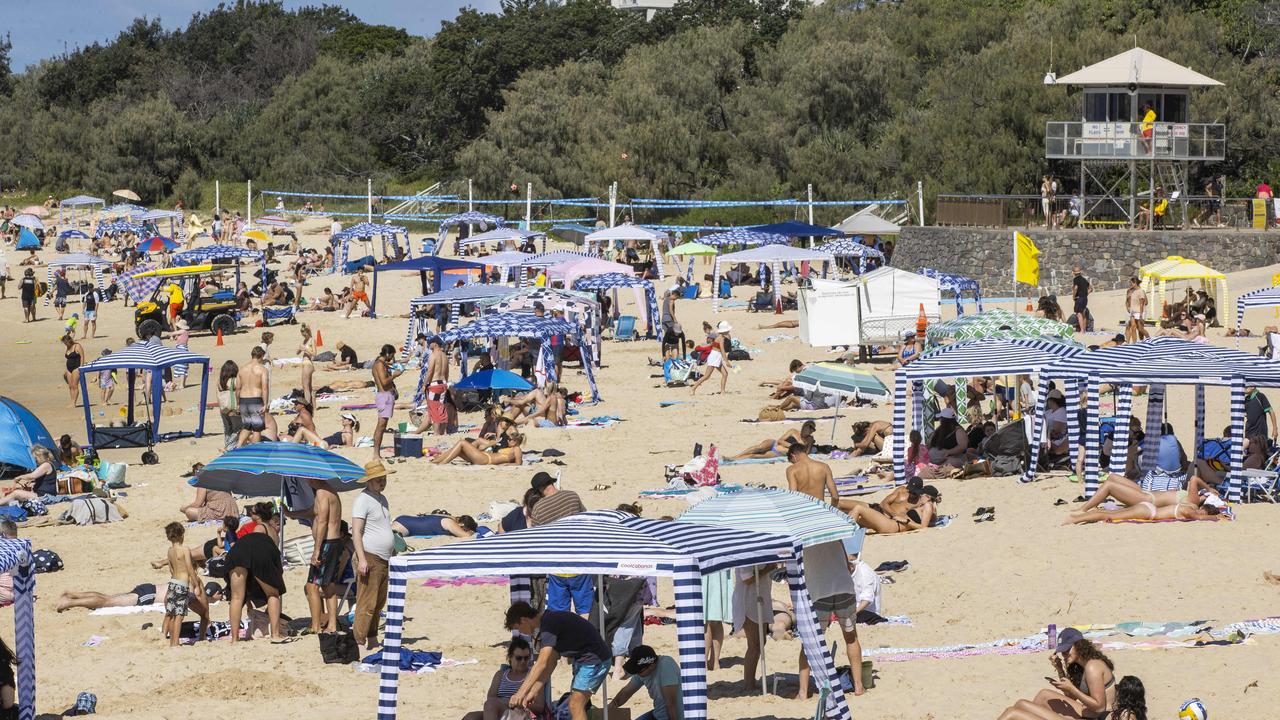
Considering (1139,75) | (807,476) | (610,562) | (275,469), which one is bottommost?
(807,476)

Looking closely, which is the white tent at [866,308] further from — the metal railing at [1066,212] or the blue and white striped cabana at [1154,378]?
the metal railing at [1066,212]

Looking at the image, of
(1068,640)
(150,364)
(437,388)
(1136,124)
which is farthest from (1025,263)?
(1136,124)

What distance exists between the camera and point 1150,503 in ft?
40.2

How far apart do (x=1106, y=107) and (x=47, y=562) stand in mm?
25396

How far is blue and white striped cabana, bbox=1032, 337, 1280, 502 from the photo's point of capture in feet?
42.1

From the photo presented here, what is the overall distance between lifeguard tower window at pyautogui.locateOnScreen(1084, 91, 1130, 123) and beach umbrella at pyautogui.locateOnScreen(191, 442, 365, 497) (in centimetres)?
2401

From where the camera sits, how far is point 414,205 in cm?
5241

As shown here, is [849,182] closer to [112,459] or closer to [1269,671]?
[112,459]

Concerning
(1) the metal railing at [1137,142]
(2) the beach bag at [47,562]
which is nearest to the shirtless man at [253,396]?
(2) the beach bag at [47,562]

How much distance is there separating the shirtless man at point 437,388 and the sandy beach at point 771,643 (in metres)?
0.34

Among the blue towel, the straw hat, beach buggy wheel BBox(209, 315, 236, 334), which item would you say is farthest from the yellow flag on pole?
beach buggy wheel BBox(209, 315, 236, 334)

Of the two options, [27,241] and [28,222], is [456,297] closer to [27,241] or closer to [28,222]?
[27,241]

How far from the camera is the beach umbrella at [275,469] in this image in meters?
11.5

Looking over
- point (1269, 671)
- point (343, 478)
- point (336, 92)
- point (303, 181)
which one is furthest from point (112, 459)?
point (336, 92)
